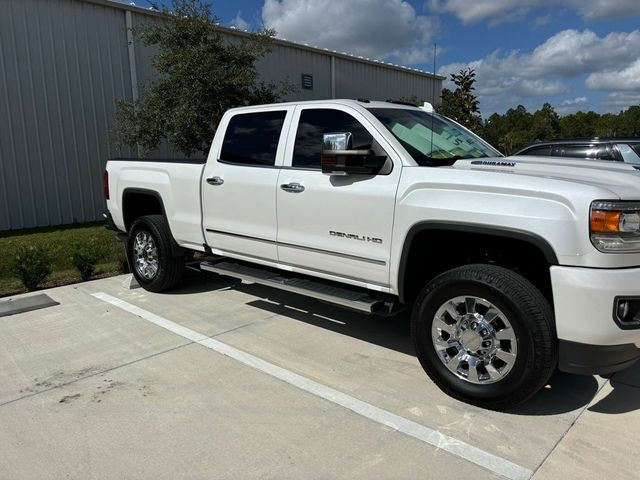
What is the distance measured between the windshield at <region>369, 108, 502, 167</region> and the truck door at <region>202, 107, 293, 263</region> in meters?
1.04

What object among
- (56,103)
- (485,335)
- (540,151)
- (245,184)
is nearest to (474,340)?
(485,335)

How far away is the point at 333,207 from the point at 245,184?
1164mm

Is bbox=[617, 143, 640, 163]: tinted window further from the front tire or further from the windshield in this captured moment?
the front tire

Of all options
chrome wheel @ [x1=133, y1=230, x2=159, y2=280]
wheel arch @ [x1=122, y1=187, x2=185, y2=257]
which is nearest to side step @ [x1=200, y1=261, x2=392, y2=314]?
chrome wheel @ [x1=133, y1=230, x2=159, y2=280]

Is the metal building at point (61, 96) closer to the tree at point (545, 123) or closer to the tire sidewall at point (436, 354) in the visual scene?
the tire sidewall at point (436, 354)

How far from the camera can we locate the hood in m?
3.15

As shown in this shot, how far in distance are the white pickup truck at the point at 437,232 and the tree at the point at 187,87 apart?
17.9 ft

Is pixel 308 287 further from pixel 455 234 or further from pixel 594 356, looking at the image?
pixel 594 356

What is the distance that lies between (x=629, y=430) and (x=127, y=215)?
5.79 meters

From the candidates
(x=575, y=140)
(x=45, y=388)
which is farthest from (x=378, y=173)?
(x=575, y=140)

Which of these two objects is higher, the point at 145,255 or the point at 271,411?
the point at 145,255

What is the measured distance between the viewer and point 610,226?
2.91 m

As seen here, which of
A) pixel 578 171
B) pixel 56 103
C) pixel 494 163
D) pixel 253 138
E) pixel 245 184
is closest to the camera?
pixel 578 171

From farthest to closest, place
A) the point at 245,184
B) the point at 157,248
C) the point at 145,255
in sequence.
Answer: the point at 145,255, the point at 157,248, the point at 245,184
